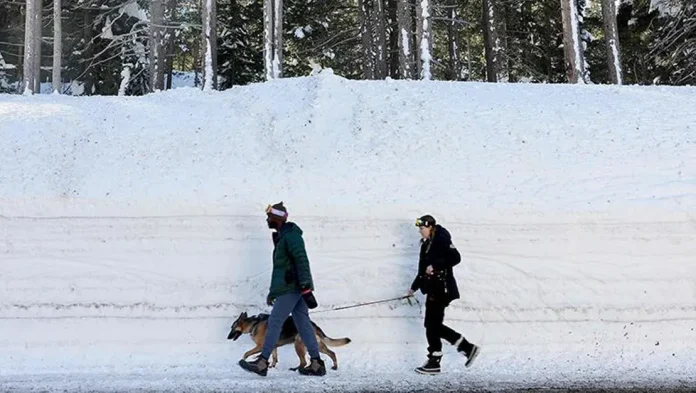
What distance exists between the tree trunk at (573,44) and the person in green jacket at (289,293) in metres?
12.0

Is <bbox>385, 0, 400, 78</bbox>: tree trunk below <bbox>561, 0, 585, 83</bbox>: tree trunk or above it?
above

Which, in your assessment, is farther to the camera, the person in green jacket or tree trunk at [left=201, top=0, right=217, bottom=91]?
tree trunk at [left=201, top=0, right=217, bottom=91]

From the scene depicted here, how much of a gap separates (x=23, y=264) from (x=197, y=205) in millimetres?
2375

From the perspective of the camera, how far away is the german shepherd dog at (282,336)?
22.3 feet

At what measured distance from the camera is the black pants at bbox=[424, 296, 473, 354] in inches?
268

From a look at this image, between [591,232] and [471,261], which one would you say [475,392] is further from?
[591,232]

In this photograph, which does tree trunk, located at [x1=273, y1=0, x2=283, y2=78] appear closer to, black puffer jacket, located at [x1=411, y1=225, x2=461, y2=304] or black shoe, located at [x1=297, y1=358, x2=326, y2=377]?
black puffer jacket, located at [x1=411, y1=225, x2=461, y2=304]

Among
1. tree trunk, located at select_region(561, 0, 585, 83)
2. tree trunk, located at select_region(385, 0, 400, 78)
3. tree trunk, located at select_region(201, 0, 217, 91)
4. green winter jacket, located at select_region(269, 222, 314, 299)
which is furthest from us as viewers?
tree trunk, located at select_region(385, 0, 400, 78)

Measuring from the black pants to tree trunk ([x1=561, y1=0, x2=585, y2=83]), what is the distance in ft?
37.0

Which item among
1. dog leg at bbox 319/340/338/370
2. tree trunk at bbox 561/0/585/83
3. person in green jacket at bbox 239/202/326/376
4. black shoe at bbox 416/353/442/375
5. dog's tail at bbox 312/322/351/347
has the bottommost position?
black shoe at bbox 416/353/442/375

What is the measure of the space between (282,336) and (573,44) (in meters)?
12.5

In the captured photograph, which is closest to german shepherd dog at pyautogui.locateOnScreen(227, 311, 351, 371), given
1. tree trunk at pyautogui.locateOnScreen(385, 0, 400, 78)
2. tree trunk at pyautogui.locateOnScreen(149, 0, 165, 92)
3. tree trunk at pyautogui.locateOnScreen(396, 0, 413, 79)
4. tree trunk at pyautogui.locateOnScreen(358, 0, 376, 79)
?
tree trunk at pyautogui.locateOnScreen(396, 0, 413, 79)

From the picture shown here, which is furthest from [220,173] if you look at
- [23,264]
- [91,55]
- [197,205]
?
[91,55]

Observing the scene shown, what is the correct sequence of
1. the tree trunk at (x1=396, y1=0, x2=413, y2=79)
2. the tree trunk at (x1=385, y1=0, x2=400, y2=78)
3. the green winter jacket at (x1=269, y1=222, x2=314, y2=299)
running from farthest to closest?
the tree trunk at (x1=385, y1=0, x2=400, y2=78) < the tree trunk at (x1=396, y1=0, x2=413, y2=79) < the green winter jacket at (x1=269, y1=222, x2=314, y2=299)
